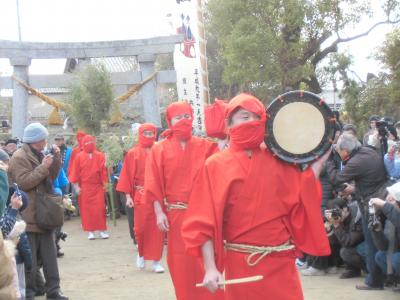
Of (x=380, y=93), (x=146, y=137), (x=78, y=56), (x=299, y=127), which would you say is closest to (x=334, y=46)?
(x=380, y=93)

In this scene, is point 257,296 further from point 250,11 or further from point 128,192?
point 250,11

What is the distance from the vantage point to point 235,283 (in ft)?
11.8

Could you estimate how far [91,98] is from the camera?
1507 cm

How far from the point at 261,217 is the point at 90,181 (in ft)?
28.4

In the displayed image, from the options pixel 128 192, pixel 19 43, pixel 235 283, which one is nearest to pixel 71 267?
pixel 128 192

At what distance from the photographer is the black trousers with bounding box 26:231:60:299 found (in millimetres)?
6500

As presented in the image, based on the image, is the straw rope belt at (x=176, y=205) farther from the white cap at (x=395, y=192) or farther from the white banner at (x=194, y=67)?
the white banner at (x=194, y=67)

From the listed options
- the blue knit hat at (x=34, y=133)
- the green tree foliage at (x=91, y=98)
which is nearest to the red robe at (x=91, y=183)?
the green tree foliage at (x=91, y=98)

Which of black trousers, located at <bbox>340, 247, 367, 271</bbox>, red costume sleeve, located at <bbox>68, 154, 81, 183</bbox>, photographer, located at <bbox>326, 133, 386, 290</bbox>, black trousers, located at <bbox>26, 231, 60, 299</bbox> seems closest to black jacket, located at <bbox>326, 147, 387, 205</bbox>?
photographer, located at <bbox>326, 133, 386, 290</bbox>

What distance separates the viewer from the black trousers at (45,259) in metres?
6.50

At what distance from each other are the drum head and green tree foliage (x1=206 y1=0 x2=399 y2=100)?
41.8 feet

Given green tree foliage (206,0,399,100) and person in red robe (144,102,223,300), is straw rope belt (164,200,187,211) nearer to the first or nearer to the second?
person in red robe (144,102,223,300)

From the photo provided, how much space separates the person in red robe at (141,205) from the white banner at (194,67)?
473 centimetres

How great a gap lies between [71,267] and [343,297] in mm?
4302
